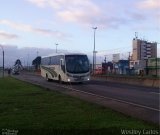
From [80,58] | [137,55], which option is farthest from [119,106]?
[137,55]

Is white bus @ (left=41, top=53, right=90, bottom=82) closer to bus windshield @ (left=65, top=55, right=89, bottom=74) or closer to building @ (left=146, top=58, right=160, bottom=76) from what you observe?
bus windshield @ (left=65, top=55, right=89, bottom=74)

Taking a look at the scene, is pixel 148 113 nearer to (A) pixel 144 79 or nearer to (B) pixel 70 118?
(B) pixel 70 118

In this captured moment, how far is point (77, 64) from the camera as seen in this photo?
42.1 m

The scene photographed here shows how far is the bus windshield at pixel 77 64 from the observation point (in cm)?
4194

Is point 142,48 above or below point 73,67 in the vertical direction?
above

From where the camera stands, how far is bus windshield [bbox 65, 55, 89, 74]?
→ 41.9 metres

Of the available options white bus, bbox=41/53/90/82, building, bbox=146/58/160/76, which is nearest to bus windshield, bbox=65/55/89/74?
white bus, bbox=41/53/90/82

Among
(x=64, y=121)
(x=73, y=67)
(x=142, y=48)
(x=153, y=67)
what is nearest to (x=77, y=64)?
(x=73, y=67)

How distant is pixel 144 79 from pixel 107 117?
3014cm

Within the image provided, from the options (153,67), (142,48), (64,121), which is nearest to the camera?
(64,121)

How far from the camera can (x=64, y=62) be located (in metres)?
42.7

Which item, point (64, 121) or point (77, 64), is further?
point (77, 64)

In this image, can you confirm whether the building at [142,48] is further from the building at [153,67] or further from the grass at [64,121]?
the grass at [64,121]

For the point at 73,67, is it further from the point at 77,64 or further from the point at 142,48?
the point at 142,48
